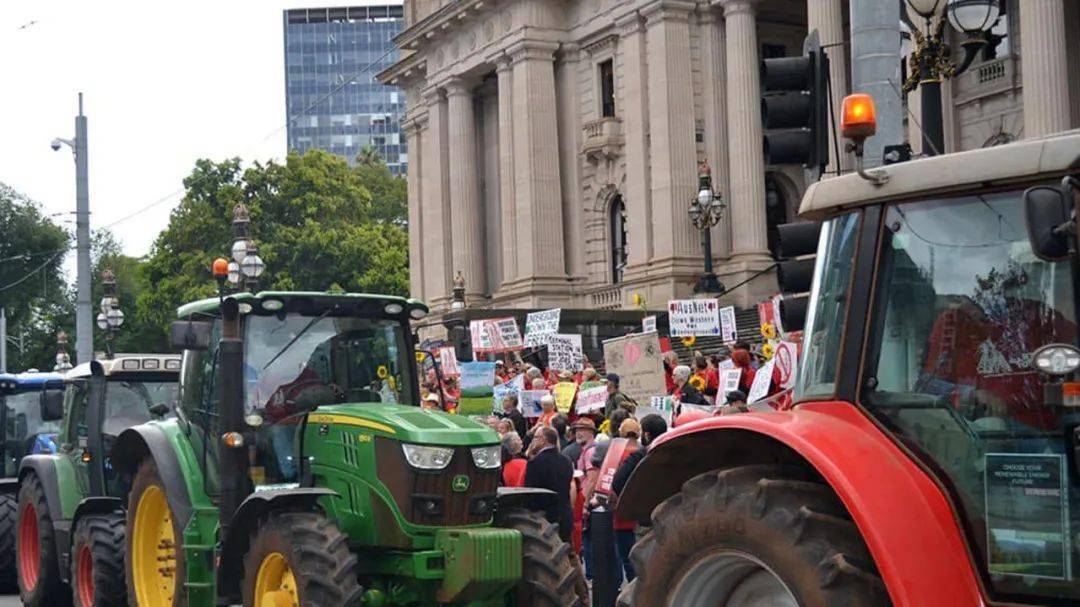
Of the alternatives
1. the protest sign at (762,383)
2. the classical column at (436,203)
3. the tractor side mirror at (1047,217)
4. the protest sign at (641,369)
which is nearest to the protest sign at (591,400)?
the protest sign at (641,369)

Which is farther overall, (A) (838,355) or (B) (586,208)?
(B) (586,208)

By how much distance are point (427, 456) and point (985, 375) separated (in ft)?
17.6

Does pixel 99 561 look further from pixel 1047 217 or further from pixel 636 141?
pixel 636 141

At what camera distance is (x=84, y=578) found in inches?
574

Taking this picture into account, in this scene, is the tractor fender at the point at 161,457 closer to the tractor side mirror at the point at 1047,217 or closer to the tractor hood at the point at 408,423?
the tractor hood at the point at 408,423

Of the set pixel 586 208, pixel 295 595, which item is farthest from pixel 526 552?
pixel 586 208

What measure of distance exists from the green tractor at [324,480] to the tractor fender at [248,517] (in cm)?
1

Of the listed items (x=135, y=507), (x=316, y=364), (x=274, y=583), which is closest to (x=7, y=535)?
(x=135, y=507)

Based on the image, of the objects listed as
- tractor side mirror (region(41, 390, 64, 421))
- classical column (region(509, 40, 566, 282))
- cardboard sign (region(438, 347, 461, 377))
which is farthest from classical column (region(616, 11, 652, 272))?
tractor side mirror (region(41, 390, 64, 421))

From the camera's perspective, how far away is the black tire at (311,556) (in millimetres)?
10352

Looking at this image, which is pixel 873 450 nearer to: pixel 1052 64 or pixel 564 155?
pixel 1052 64

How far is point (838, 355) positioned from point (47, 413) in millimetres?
11461

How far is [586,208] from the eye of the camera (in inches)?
1966

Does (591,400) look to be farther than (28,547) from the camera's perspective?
Yes
